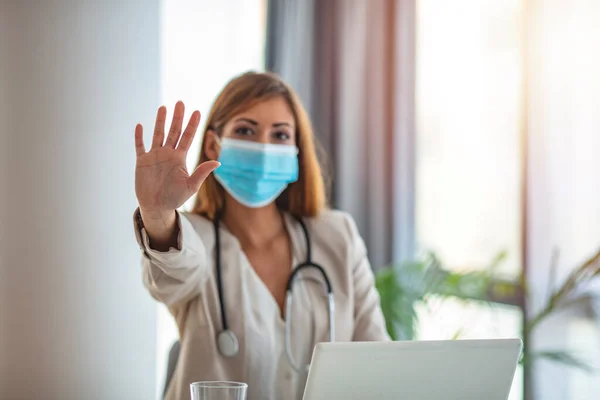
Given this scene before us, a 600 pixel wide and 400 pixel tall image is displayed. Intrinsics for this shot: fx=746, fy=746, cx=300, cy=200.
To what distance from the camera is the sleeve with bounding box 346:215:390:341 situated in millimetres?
1920

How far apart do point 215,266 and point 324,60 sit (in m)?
1.61

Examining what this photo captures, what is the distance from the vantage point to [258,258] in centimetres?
192

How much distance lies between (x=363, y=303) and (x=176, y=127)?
770 mm

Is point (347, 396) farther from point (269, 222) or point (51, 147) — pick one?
point (51, 147)

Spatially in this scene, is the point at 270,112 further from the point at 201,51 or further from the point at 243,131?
the point at 201,51

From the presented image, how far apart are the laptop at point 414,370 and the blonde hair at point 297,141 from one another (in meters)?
0.94

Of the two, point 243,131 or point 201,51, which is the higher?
point 201,51

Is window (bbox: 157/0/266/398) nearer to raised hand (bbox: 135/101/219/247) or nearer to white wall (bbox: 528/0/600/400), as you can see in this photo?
raised hand (bbox: 135/101/219/247)

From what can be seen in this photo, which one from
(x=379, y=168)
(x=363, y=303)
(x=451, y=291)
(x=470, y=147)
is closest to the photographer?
(x=363, y=303)

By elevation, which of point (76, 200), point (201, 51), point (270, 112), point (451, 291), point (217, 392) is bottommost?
point (451, 291)

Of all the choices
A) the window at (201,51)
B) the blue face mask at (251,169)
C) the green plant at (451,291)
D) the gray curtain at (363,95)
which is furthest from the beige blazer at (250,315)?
the gray curtain at (363,95)

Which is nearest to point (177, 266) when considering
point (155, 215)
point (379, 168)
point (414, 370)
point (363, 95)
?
point (155, 215)

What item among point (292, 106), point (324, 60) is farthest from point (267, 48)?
point (292, 106)

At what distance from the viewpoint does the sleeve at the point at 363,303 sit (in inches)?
75.6
